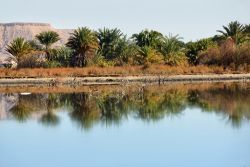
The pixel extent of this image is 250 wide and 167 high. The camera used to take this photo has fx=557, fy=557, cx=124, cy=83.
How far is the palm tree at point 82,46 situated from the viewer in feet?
148

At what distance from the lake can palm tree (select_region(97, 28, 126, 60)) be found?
1048 inches

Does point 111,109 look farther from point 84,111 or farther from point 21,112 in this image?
point 21,112

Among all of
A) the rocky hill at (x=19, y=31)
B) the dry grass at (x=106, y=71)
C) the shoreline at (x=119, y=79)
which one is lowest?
the shoreline at (x=119, y=79)

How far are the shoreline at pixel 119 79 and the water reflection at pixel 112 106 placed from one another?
8.31 meters

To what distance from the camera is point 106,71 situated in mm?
40281

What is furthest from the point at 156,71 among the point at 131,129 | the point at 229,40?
the point at 131,129

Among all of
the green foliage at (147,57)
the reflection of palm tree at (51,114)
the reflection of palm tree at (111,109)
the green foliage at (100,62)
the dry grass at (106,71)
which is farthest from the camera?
the green foliage at (147,57)

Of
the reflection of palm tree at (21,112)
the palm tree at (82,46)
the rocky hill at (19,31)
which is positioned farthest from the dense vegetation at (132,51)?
the rocky hill at (19,31)

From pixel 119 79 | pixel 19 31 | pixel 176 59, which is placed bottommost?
pixel 119 79

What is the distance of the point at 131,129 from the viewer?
1480 cm

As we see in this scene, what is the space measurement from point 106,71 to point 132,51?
8.76 m

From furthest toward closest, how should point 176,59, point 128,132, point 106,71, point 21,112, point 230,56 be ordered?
point 176,59 → point 230,56 → point 106,71 → point 21,112 → point 128,132

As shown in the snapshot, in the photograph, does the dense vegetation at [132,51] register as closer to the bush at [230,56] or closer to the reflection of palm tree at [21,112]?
the bush at [230,56]

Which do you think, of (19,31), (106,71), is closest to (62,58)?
(106,71)
